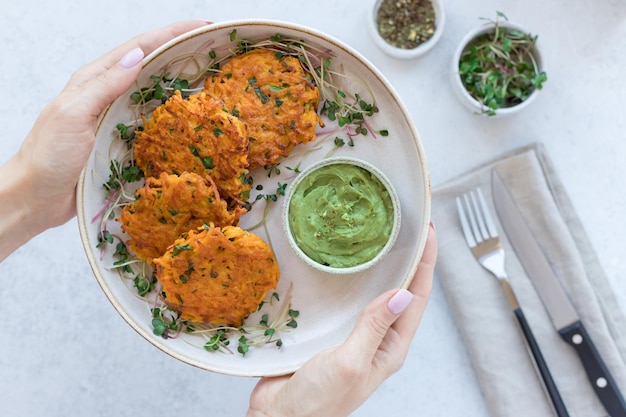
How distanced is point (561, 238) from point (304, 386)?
1501mm

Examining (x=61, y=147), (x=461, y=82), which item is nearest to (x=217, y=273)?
(x=61, y=147)

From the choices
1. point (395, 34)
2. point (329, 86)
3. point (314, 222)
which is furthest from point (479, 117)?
point (314, 222)

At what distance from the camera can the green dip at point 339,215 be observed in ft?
8.88

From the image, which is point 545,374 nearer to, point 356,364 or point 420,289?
A: point 420,289

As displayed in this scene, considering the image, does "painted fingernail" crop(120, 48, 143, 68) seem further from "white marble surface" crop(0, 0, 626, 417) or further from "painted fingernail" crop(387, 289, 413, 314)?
"painted fingernail" crop(387, 289, 413, 314)

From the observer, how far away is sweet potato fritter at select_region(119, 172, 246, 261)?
2629 mm

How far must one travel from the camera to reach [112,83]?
2568 millimetres

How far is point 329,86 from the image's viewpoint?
282 cm

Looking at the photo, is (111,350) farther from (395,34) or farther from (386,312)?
(395,34)

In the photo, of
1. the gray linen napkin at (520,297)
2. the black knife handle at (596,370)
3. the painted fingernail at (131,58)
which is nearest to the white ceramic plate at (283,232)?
the painted fingernail at (131,58)

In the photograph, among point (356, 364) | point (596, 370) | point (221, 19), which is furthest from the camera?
point (221, 19)

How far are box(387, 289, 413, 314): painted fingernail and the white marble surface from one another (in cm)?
70

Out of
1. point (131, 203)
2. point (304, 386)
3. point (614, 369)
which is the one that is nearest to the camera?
point (304, 386)

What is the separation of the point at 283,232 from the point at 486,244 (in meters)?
1.02
